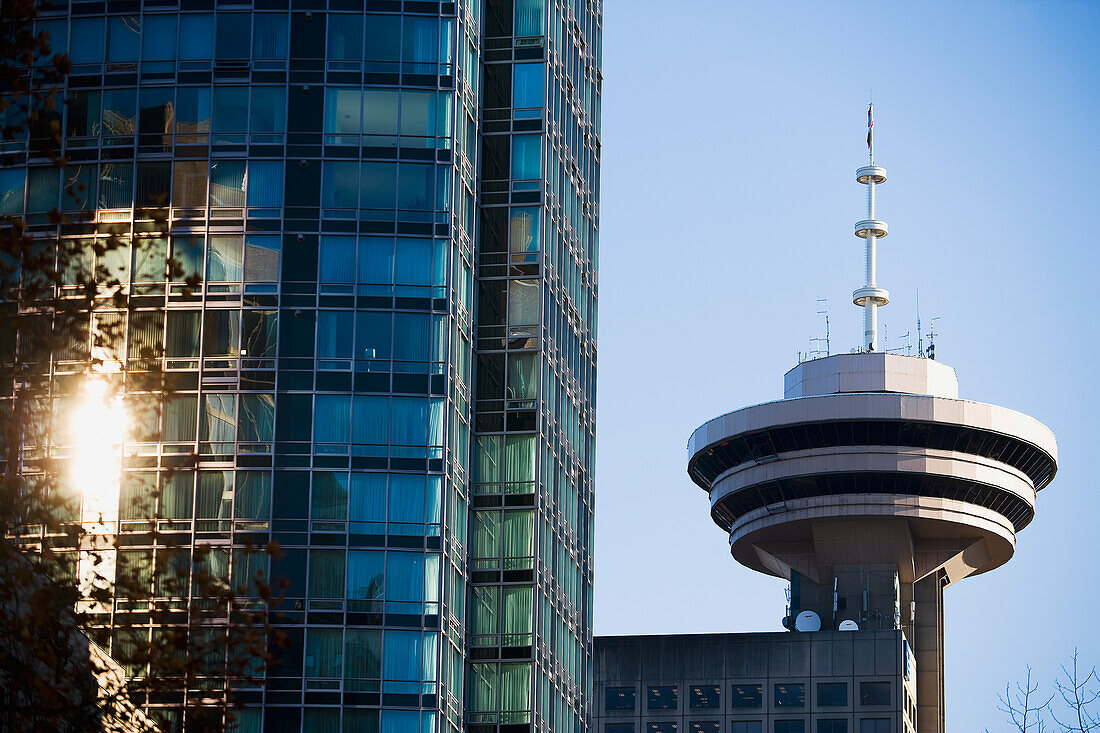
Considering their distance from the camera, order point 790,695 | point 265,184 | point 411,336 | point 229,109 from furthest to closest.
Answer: point 790,695 → point 229,109 → point 265,184 → point 411,336

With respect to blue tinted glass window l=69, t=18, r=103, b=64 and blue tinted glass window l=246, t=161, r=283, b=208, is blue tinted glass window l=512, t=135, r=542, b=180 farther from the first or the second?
blue tinted glass window l=69, t=18, r=103, b=64

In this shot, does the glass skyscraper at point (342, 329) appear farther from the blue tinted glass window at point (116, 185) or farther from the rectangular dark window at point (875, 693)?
the rectangular dark window at point (875, 693)

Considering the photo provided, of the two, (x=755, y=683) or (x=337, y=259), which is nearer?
(x=337, y=259)

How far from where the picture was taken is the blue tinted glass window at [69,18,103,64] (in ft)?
309

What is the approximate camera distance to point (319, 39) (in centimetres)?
9488

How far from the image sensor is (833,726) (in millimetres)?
186875

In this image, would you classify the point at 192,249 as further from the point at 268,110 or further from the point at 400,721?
the point at 400,721

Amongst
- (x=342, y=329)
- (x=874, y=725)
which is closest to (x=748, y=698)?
(x=874, y=725)

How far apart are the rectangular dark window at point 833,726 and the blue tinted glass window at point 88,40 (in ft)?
368

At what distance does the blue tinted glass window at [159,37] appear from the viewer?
94.3 meters

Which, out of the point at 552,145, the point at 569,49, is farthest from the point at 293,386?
the point at 569,49

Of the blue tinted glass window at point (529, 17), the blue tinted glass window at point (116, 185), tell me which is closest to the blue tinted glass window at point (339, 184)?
the blue tinted glass window at point (116, 185)

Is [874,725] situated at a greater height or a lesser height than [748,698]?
lesser

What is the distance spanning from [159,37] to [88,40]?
313 centimetres
